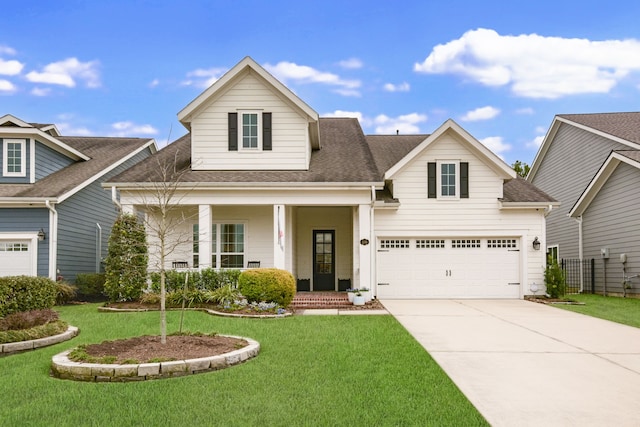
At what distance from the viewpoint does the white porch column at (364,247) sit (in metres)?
16.1

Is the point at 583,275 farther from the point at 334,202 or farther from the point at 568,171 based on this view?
Result: the point at 334,202

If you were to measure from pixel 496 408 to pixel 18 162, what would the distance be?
18475 mm

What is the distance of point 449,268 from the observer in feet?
59.8

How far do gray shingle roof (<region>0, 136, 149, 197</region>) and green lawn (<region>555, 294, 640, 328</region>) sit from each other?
16263 mm

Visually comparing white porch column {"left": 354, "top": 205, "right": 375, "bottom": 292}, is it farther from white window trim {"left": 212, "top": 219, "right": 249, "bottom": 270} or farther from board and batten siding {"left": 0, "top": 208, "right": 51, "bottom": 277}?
board and batten siding {"left": 0, "top": 208, "right": 51, "bottom": 277}

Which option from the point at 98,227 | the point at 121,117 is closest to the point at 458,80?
the point at 121,117

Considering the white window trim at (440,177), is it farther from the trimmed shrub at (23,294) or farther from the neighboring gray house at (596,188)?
the trimmed shrub at (23,294)

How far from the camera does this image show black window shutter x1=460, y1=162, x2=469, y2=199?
18312 millimetres

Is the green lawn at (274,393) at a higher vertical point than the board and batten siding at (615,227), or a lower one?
lower

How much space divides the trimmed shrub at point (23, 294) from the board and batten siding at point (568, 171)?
69.5 feet

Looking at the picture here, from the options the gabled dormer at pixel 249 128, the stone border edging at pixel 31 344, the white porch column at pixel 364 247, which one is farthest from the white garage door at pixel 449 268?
the stone border edging at pixel 31 344

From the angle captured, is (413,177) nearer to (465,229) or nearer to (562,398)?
(465,229)

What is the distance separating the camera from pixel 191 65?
18.6 metres

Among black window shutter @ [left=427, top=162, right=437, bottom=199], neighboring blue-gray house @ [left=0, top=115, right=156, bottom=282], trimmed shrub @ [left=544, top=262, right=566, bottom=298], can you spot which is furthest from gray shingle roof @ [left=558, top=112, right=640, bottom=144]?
neighboring blue-gray house @ [left=0, top=115, right=156, bottom=282]
